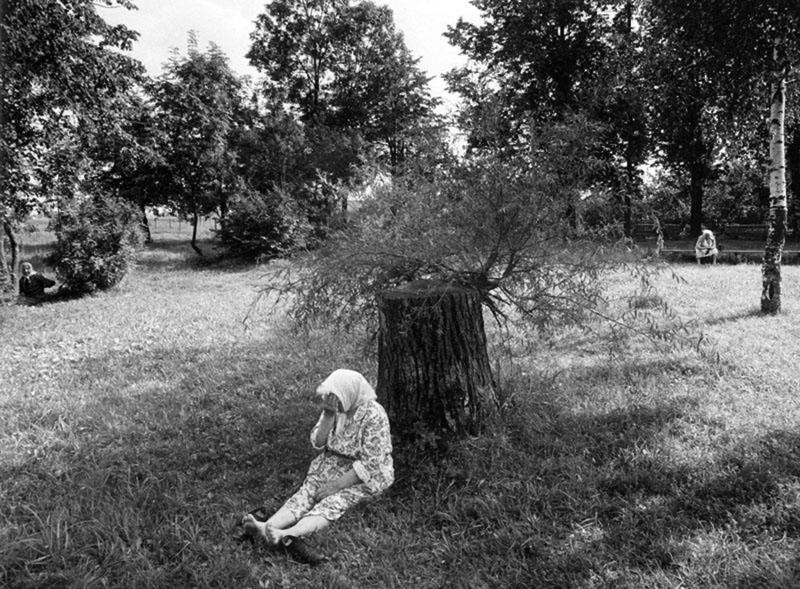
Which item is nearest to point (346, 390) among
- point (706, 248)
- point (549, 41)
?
point (706, 248)

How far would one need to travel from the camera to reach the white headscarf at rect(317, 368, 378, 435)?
3223 mm

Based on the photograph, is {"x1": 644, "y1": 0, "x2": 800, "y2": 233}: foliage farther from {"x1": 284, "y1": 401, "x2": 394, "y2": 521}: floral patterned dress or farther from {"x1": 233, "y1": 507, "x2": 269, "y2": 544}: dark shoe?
{"x1": 233, "y1": 507, "x2": 269, "y2": 544}: dark shoe

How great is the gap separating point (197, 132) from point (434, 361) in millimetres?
19362

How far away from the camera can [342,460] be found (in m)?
3.36

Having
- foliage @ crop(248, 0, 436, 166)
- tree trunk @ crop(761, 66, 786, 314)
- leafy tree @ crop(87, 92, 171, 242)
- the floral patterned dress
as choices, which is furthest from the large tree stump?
foliage @ crop(248, 0, 436, 166)

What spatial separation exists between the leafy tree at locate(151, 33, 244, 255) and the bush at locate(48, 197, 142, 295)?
541cm

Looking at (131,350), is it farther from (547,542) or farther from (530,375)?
(547,542)

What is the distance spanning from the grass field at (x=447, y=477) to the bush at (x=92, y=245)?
7.86 metres

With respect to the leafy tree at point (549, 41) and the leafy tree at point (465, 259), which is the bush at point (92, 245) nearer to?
the leafy tree at point (465, 259)

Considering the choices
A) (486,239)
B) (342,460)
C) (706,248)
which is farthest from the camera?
(706,248)

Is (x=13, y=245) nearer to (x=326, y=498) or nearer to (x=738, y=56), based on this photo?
(x=326, y=498)

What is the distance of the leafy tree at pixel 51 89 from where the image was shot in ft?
31.7

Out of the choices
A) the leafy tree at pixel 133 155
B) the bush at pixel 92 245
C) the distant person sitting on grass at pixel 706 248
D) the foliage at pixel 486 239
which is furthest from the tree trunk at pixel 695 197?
the bush at pixel 92 245

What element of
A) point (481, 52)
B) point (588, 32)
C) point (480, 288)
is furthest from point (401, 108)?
point (480, 288)
